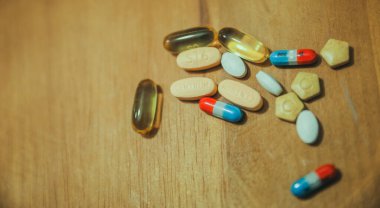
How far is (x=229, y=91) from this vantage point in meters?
0.86

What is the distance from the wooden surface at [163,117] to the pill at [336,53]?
26 mm

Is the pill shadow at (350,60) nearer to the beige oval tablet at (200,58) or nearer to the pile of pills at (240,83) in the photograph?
the pile of pills at (240,83)

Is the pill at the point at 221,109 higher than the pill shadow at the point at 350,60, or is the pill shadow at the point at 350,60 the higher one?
the pill shadow at the point at 350,60

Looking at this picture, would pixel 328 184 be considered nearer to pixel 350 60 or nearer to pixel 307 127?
pixel 307 127

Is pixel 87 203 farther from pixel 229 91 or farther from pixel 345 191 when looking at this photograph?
pixel 345 191

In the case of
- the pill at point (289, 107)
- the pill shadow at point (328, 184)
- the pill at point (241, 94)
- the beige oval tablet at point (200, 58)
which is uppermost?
the beige oval tablet at point (200, 58)

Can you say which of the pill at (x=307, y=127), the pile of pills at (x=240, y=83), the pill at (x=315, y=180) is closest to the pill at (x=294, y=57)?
the pile of pills at (x=240, y=83)

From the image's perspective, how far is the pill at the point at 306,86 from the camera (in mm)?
811

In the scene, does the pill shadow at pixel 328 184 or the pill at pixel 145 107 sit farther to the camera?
the pill at pixel 145 107

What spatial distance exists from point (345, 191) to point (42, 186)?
2.69 ft

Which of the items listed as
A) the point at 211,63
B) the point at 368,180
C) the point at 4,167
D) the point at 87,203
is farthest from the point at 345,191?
the point at 4,167

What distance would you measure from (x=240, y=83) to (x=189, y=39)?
19 cm

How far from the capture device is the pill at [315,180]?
76 cm

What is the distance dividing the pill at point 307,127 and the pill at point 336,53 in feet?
0.46
